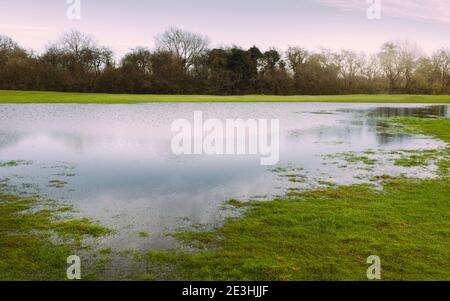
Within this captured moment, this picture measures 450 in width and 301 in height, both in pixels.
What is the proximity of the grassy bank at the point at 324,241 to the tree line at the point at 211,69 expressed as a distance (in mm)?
69845

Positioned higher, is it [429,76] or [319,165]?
[429,76]

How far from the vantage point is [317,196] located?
9.56m

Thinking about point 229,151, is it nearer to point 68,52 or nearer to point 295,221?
point 295,221

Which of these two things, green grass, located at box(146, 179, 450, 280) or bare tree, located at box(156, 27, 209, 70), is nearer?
green grass, located at box(146, 179, 450, 280)

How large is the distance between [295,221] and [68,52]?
8529 cm

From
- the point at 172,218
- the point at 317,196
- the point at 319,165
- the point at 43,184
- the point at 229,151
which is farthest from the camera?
the point at 229,151

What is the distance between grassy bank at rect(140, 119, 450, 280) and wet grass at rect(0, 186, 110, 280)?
1453mm

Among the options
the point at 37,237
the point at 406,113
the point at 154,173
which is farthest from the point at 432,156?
the point at 406,113

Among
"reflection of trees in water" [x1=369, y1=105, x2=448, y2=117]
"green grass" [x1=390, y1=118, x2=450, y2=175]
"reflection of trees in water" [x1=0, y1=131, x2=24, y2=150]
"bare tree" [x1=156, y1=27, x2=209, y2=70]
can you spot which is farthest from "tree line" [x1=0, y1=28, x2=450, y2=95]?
"green grass" [x1=390, y1=118, x2=450, y2=175]

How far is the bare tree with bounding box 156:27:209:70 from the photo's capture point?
313ft

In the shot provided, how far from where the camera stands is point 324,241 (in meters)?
6.76

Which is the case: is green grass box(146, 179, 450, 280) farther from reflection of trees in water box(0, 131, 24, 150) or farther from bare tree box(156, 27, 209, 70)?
bare tree box(156, 27, 209, 70)

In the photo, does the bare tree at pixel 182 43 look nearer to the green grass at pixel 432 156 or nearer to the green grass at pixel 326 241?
the green grass at pixel 432 156

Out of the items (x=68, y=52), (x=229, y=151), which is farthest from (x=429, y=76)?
(x=229, y=151)
